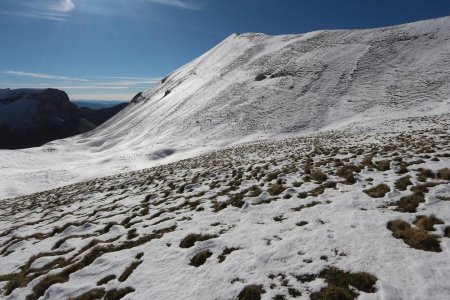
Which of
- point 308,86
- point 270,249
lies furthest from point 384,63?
point 270,249

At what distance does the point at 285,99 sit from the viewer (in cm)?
5734

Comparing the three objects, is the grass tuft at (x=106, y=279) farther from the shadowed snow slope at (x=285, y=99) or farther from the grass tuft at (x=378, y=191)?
the shadowed snow slope at (x=285, y=99)

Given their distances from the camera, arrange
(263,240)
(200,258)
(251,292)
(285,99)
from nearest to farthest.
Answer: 1. (251,292)
2. (200,258)
3. (263,240)
4. (285,99)

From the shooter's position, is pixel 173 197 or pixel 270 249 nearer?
pixel 270 249

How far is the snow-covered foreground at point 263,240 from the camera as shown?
6066 mm

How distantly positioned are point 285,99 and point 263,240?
5161 cm

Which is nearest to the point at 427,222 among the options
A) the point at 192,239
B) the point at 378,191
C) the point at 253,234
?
the point at 378,191

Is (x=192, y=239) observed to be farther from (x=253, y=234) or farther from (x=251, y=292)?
(x=251, y=292)

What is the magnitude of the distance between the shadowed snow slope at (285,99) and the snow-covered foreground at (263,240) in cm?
2795

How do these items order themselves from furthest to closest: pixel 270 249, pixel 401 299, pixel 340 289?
1. pixel 270 249
2. pixel 340 289
3. pixel 401 299

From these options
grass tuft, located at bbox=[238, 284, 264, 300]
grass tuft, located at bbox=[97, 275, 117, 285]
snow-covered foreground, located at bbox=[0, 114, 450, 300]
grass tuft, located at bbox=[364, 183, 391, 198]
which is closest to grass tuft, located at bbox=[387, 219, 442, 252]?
snow-covered foreground, located at bbox=[0, 114, 450, 300]

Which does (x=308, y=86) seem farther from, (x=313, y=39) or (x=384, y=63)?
(x=313, y=39)

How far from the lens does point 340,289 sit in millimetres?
5559

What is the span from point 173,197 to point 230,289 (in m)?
8.69
